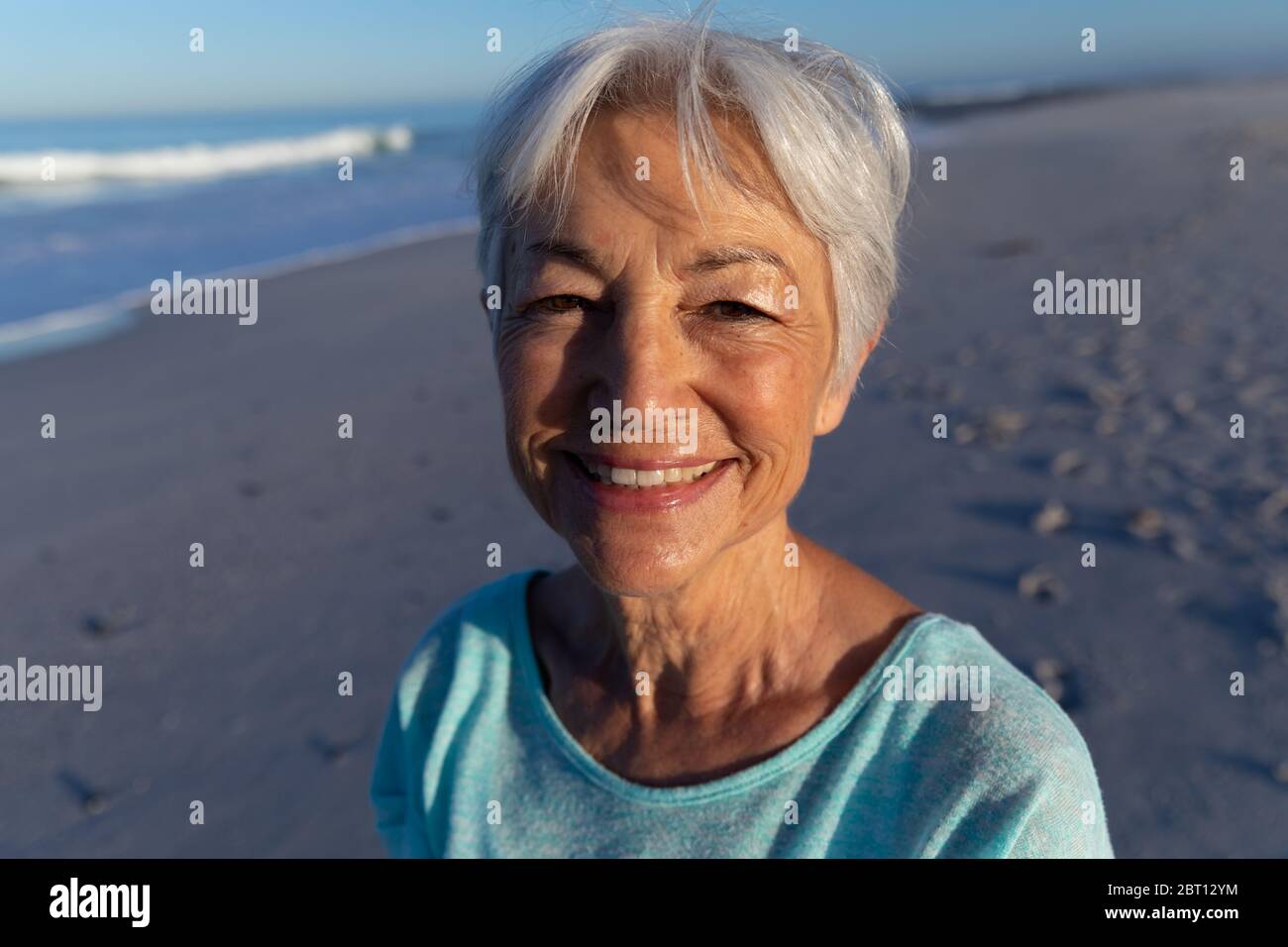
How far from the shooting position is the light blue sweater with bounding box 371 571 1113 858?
5.21 feet

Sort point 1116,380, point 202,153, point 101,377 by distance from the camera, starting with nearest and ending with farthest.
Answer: point 1116,380, point 101,377, point 202,153

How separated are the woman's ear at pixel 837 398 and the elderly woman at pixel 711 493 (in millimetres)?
15

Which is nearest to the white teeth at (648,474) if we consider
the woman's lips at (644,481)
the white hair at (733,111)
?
the woman's lips at (644,481)

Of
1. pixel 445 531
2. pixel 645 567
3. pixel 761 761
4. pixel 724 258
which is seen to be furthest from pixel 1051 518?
pixel 724 258

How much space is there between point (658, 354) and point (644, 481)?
247 mm

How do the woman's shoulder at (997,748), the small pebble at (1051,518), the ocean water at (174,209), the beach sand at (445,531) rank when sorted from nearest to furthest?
the woman's shoulder at (997,748) → the beach sand at (445,531) → the small pebble at (1051,518) → the ocean water at (174,209)

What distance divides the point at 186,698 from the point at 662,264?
12.1 ft

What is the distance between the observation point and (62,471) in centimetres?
648

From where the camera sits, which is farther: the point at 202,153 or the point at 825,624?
the point at 202,153

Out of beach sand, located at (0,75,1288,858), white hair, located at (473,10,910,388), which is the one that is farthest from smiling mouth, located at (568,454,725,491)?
beach sand, located at (0,75,1288,858)

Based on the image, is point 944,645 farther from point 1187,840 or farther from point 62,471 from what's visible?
point 62,471

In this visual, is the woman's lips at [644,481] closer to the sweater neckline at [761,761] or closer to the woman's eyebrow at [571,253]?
the woman's eyebrow at [571,253]

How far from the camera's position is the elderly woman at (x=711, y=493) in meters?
1.59

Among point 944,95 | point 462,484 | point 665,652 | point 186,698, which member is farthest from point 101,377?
point 944,95
